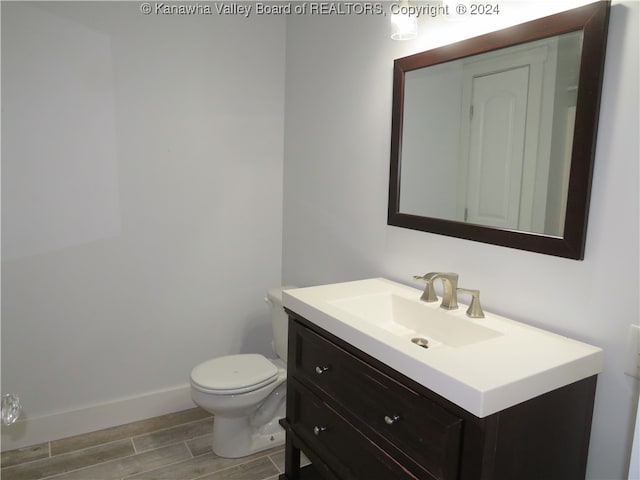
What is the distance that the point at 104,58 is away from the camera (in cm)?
225

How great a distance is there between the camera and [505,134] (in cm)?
151

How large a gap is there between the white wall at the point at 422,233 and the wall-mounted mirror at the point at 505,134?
0.05 m

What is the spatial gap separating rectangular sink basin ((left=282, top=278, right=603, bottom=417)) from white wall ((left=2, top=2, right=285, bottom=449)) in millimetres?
1104

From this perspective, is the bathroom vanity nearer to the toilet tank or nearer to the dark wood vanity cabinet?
the dark wood vanity cabinet

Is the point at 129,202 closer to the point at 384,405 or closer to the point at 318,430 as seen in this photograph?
the point at 318,430

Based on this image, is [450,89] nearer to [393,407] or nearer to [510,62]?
[510,62]

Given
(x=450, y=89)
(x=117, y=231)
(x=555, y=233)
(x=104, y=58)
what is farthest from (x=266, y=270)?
(x=555, y=233)

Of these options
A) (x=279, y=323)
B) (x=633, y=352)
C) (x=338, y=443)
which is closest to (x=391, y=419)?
(x=338, y=443)

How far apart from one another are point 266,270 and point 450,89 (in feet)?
5.31

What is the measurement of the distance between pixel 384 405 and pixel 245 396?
39.8 inches

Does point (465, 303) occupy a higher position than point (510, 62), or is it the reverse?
point (510, 62)

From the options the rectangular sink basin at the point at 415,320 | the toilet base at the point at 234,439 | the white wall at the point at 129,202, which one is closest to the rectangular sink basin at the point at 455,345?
the rectangular sink basin at the point at 415,320

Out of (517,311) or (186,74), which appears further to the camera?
(186,74)

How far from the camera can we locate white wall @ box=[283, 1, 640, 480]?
4.00 feet
